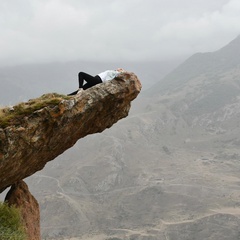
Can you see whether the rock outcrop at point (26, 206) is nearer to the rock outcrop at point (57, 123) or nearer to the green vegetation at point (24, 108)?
the rock outcrop at point (57, 123)

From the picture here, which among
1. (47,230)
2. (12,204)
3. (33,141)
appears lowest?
(47,230)

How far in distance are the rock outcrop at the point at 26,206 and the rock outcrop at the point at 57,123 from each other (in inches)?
45.0

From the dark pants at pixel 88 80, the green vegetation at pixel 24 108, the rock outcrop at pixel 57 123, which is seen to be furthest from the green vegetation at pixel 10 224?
the dark pants at pixel 88 80

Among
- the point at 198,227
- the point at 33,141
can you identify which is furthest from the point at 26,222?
the point at 198,227

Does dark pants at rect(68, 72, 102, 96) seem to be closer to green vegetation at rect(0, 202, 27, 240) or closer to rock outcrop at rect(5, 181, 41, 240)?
rock outcrop at rect(5, 181, 41, 240)

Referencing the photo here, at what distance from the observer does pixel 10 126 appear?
15984 mm

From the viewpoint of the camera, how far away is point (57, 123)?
17812mm

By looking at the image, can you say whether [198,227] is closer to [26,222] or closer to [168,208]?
[168,208]

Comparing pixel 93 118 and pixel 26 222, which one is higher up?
pixel 93 118

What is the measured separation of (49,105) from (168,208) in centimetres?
16925

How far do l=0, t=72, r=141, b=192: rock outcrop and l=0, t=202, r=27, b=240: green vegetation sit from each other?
144 centimetres

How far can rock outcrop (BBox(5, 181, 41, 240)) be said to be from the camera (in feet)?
67.3

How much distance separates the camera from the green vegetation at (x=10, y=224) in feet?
54.7

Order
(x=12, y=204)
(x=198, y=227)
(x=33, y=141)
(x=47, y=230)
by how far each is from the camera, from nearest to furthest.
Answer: (x=33, y=141), (x=12, y=204), (x=198, y=227), (x=47, y=230)
